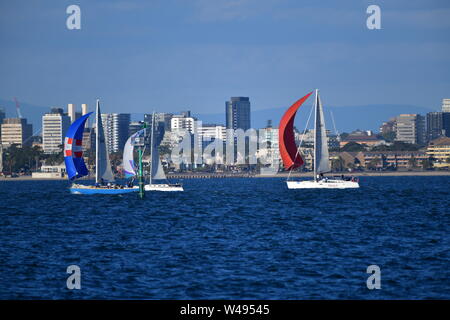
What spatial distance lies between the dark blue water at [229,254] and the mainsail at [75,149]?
23758 millimetres

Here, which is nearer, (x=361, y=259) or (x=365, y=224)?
(x=361, y=259)

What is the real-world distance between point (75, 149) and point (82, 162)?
293cm

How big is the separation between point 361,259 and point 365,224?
18.1 meters

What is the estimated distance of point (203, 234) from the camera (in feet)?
160

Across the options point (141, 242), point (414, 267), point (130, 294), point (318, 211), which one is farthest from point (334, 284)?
point (318, 211)

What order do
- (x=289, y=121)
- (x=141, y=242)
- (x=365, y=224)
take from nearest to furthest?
(x=141, y=242) → (x=365, y=224) → (x=289, y=121)

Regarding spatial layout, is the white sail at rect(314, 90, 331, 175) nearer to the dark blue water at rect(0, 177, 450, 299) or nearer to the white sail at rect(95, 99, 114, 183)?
the white sail at rect(95, 99, 114, 183)

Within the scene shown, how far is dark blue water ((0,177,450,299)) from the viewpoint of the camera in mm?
29875

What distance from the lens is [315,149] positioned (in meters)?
103

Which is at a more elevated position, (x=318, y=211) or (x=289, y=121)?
(x=289, y=121)

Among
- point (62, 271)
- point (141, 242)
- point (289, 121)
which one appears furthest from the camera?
point (289, 121)

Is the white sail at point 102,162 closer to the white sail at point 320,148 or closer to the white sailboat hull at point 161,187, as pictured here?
the white sailboat hull at point 161,187

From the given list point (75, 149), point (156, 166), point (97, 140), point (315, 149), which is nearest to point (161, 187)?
point (156, 166)
